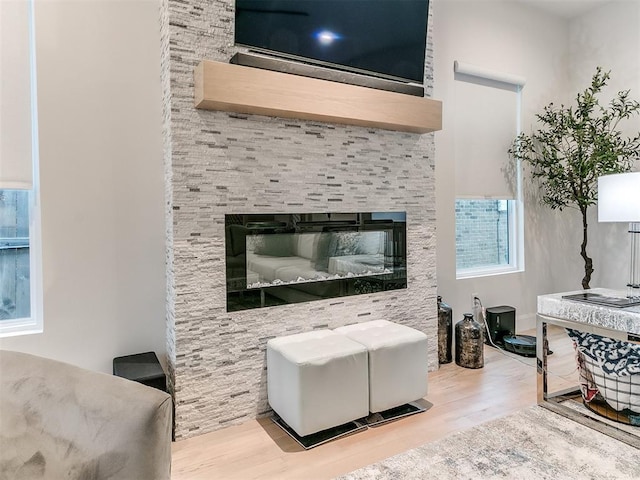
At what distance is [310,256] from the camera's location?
106 inches

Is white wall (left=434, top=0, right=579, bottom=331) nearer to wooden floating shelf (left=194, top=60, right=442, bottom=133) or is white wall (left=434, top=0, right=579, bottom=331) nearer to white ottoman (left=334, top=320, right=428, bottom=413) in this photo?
wooden floating shelf (left=194, top=60, right=442, bottom=133)

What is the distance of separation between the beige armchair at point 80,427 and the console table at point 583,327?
2.18 m

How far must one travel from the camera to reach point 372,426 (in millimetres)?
2354

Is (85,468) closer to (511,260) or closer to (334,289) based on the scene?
(334,289)

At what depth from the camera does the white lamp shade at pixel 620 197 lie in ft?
7.47

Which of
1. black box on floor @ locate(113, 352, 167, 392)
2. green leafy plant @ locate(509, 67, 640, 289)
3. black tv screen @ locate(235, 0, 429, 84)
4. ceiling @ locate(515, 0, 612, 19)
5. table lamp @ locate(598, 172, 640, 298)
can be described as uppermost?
ceiling @ locate(515, 0, 612, 19)

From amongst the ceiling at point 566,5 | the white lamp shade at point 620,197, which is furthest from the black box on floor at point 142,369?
the ceiling at point 566,5

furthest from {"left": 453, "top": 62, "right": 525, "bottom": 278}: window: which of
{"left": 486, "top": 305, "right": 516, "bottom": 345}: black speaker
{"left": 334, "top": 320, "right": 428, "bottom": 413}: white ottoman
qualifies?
{"left": 334, "top": 320, "right": 428, "bottom": 413}: white ottoman

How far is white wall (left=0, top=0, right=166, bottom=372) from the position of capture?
7.31ft

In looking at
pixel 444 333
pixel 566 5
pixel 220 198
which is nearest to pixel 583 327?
pixel 444 333

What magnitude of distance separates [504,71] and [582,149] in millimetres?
1011

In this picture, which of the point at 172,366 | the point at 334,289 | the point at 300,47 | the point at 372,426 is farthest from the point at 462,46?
the point at 172,366

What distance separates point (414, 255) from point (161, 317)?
1.75 metres

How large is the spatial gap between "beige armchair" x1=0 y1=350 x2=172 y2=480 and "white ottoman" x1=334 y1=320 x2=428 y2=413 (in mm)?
1518
